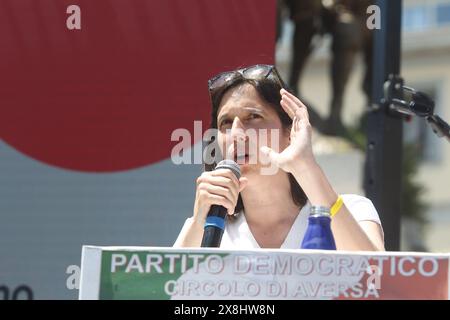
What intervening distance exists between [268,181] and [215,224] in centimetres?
39

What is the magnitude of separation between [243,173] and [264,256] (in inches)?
22.1

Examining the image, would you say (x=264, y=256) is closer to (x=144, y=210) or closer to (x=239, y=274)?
(x=239, y=274)

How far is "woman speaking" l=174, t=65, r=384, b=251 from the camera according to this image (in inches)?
59.0

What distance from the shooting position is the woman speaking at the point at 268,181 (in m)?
1.50

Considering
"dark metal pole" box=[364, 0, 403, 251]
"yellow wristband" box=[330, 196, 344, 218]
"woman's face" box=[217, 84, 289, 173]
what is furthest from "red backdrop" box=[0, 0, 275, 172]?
"yellow wristband" box=[330, 196, 344, 218]

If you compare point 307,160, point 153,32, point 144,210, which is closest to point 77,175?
point 144,210

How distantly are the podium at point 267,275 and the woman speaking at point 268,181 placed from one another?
324mm

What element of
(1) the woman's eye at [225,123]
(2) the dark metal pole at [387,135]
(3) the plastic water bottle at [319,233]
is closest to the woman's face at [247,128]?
(1) the woman's eye at [225,123]

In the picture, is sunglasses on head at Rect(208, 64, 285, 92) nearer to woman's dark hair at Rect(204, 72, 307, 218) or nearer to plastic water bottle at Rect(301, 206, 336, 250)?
woman's dark hair at Rect(204, 72, 307, 218)

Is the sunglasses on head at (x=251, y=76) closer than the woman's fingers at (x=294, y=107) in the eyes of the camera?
No

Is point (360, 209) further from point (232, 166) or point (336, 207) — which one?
point (232, 166)

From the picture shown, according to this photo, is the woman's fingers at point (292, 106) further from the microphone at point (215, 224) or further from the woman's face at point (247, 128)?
the microphone at point (215, 224)

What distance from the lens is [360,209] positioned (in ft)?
5.59

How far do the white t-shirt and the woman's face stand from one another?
0.18m
